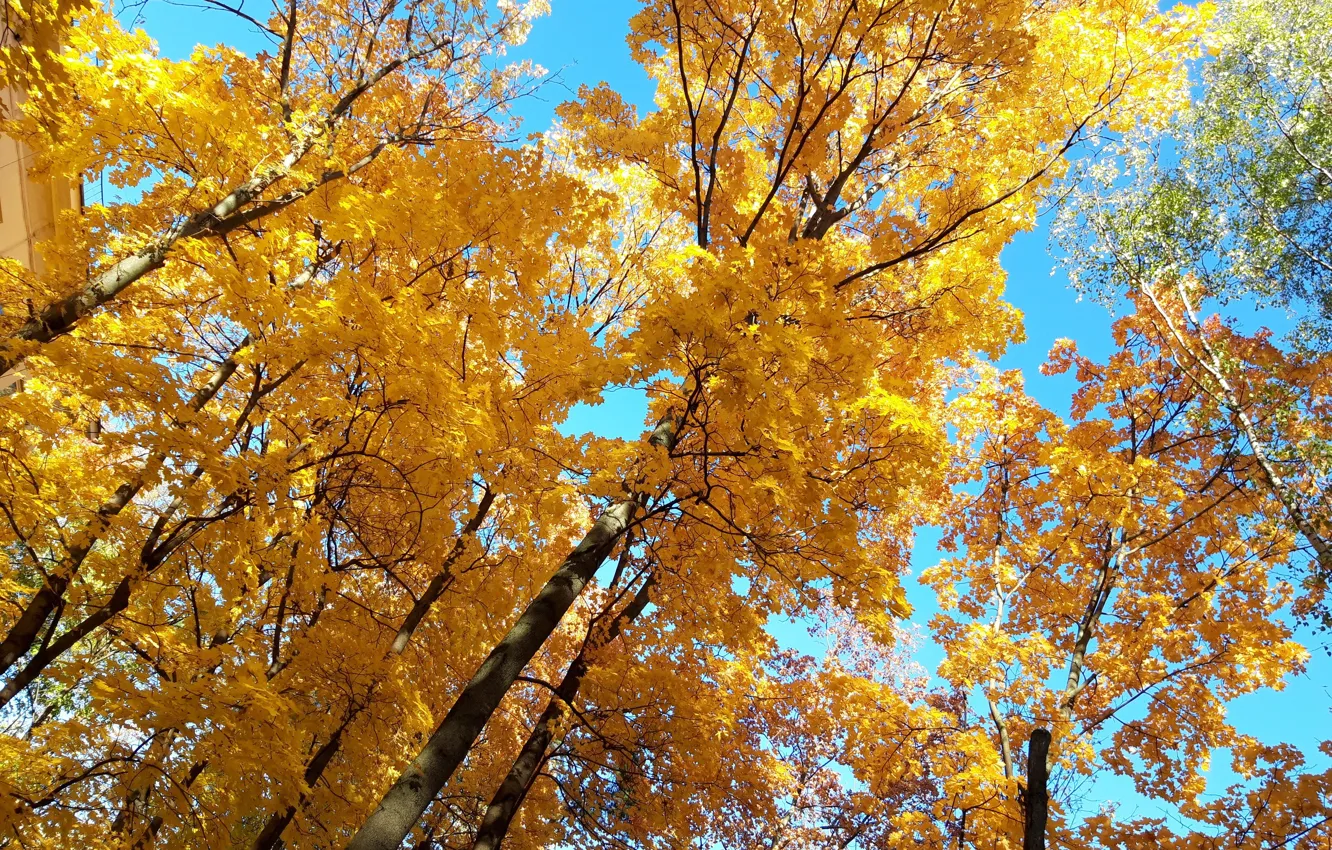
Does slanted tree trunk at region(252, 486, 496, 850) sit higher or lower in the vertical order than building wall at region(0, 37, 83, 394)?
lower

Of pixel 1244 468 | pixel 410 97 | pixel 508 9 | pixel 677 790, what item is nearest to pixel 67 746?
pixel 677 790

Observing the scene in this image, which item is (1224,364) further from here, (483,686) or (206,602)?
(206,602)

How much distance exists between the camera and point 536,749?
5609mm

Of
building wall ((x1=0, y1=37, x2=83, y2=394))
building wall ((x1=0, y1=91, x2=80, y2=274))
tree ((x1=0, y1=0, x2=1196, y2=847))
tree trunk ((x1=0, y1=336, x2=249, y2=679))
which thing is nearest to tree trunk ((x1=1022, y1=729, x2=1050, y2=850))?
tree ((x1=0, y1=0, x2=1196, y2=847))

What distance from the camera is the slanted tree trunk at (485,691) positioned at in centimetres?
308

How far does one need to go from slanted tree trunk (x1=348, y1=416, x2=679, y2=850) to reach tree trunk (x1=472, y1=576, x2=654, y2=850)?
1.40 meters

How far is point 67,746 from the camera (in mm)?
4633

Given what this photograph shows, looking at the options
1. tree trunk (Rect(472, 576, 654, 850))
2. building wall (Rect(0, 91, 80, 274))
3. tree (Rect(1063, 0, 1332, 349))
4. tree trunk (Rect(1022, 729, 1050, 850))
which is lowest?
tree trunk (Rect(472, 576, 654, 850))

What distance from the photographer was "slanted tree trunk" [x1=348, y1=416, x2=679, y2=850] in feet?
10.1

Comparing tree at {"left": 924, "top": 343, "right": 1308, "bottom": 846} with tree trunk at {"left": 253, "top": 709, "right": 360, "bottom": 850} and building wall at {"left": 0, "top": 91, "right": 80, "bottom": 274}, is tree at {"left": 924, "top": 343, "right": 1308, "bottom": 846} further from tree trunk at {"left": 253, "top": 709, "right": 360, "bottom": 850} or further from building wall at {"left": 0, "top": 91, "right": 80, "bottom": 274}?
building wall at {"left": 0, "top": 91, "right": 80, "bottom": 274}

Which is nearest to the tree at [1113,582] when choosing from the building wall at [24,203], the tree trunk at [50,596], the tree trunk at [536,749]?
the tree trunk at [536,749]

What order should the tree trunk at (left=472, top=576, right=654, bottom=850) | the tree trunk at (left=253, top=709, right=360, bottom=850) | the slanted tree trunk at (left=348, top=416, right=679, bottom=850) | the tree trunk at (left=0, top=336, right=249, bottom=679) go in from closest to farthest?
the slanted tree trunk at (left=348, top=416, right=679, bottom=850), the tree trunk at (left=0, top=336, right=249, bottom=679), the tree trunk at (left=253, top=709, right=360, bottom=850), the tree trunk at (left=472, top=576, right=654, bottom=850)

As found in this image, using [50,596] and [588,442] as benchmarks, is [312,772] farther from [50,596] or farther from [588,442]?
[588,442]

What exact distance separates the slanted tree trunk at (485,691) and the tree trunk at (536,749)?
1398 mm
